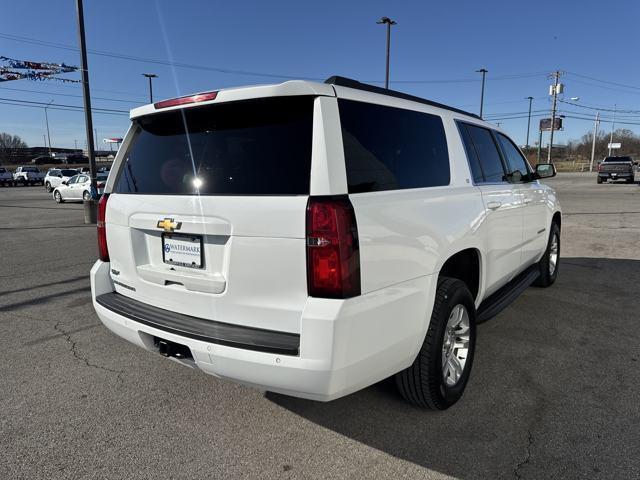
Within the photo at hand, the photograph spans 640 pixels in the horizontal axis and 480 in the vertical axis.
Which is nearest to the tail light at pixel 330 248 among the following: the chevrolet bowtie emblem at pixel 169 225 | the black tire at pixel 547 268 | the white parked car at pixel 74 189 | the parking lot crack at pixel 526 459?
the chevrolet bowtie emblem at pixel 169 225

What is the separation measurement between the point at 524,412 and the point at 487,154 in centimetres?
210

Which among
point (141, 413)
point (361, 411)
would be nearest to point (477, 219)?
point (361, 411)

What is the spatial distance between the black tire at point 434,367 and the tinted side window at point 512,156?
194 centimetres

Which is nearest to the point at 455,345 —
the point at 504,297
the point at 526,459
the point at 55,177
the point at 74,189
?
the point at 526,459

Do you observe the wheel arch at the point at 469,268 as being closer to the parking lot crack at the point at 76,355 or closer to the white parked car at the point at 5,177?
the parking lot crack at the point at 76,355

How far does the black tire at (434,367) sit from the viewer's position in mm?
2711

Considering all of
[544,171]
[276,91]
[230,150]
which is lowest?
[544,171]

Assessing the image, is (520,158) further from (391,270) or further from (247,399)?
(247,399)

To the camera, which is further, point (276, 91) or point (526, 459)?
point (526, 459)

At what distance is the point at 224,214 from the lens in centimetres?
232

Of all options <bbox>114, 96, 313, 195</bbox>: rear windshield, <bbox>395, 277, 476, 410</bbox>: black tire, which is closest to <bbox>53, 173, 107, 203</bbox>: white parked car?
<bbox>114, 96, 313, 195</bbox>: rear windshield

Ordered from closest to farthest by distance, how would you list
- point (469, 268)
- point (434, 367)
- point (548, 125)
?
point (434, 367)
point (469, 268)
point (548, 125)

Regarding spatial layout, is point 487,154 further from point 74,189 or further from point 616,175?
point 616,175

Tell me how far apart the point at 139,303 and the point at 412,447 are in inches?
73.0
